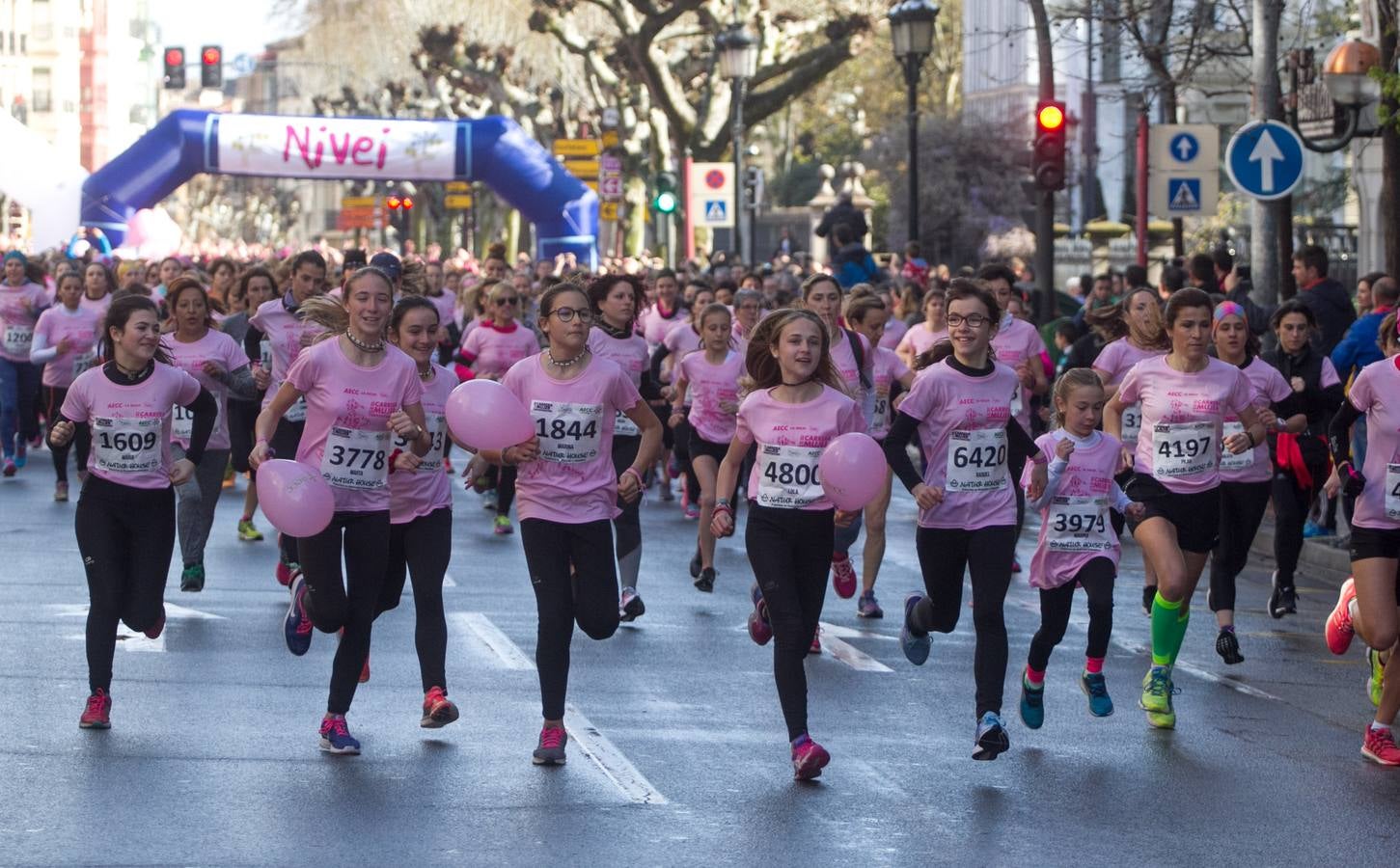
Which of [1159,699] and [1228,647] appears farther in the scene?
[1228,647]

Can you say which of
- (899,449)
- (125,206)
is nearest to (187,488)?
(899,449)

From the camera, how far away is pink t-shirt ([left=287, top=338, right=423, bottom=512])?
28.5ft

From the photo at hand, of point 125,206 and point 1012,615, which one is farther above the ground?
point 125,206

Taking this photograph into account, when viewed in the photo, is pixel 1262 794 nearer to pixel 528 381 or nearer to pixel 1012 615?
pixel 528 381

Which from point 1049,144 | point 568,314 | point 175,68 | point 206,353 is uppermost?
point 175,68

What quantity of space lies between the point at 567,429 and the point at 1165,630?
8.27 ft

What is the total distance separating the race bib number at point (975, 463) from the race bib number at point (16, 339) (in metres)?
12.6

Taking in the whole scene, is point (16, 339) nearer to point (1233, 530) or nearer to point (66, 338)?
point (66, 338)

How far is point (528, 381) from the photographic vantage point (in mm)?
8812

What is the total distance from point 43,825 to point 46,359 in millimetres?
11963

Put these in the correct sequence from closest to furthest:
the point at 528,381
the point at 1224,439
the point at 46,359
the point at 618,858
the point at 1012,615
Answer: the point at 618,858 < the point at 528,381 < the point at 1224,439 < the point at 1012,615 < the point at 46,359

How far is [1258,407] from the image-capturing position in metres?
10.5

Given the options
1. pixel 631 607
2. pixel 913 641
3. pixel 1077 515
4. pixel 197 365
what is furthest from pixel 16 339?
pixel 1077 515

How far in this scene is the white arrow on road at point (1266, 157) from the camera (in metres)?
16.8
